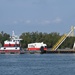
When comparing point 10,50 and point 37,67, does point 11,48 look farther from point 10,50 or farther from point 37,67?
point 37,67

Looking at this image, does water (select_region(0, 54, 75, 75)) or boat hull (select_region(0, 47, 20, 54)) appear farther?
boat hull (select_region(0, 47, 20, 54))

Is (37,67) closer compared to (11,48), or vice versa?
(37,67)

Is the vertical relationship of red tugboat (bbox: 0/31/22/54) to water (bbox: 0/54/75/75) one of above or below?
→ above

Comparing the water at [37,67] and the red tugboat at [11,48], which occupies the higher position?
the red tugboat at [11,48]

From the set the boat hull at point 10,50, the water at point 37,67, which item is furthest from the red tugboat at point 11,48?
the water at point 37,67

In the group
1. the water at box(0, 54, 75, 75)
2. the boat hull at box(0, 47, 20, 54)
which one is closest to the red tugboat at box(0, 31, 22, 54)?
the boat hull at box(0, 47, 20, 54)

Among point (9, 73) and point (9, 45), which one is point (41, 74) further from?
point (9, 45)

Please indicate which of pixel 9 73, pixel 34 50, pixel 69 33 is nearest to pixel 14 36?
pixel 34 50

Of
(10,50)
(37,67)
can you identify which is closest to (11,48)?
(10,50)

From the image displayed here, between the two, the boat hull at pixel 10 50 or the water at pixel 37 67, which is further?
the boat hull at pixel 10 50

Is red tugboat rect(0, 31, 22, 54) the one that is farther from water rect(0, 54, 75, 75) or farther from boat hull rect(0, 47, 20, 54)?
water rect(0, 54, 75, 75)

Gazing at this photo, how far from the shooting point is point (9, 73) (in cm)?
7519

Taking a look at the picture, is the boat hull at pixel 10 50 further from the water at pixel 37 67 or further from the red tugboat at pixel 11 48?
the water at pixel 37 67

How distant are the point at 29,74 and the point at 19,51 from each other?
99.4 meters
